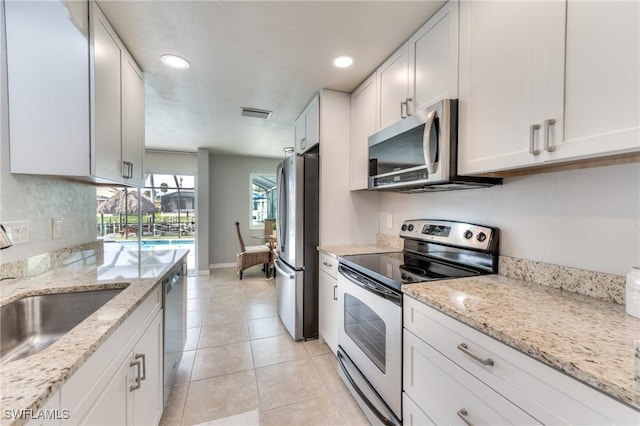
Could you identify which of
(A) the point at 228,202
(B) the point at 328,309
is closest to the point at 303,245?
(B) the point at 328,309

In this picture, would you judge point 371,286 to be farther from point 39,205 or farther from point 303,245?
point 39,205

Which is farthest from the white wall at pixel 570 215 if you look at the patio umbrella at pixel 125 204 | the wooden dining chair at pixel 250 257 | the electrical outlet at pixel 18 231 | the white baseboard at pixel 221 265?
the white baseboard at pixel 221 265

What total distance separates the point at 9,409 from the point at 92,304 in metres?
0.88

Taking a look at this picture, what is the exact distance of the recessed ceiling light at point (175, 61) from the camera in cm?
197

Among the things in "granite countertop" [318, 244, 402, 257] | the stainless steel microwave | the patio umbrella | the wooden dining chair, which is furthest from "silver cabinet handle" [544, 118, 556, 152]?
the wooden dining chair

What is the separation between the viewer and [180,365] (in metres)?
2.17

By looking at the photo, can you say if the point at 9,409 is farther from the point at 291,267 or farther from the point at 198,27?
the point at 291,267

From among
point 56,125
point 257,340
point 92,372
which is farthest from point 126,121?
point 257,340

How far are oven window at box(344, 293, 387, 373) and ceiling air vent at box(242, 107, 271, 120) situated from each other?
227cm

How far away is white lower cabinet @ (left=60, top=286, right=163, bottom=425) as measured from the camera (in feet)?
2.49

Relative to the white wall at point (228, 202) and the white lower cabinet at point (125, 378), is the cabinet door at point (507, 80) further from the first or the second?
the white wall at point (228, 202)

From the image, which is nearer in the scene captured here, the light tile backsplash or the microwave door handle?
the light tile backsplash

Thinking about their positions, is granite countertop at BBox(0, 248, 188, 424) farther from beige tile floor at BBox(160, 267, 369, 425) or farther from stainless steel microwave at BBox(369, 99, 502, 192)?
stainless steel microwave at BBox(369, 99, 502, 192)

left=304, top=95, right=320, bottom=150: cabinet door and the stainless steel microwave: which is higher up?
left=304, top=95, right=320, bottom=150: cabinet door
